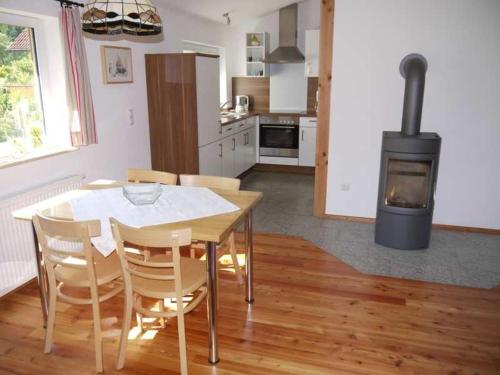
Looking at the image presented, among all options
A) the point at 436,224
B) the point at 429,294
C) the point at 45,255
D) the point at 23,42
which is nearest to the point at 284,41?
the point at 436,224

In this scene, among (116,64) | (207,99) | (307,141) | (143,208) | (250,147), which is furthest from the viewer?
(250,147)

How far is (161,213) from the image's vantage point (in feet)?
7.86

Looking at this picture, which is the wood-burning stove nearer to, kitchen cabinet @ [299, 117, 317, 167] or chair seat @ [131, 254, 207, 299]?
chair seat @ [131, 254, 207, 299]

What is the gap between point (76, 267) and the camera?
2.19 m

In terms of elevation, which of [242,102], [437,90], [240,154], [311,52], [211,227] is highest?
[311,52]

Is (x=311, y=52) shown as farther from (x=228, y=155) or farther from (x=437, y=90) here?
(x=437, y=90)

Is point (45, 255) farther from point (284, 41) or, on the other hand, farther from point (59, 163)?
point (284, 41)

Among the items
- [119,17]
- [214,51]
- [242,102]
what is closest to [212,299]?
[119,17]

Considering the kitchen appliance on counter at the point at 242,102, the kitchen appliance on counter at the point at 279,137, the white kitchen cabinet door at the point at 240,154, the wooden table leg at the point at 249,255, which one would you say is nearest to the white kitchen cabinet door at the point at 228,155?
the white kitchen cabinet door at the point at 240,154

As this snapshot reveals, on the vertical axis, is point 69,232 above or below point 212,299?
above

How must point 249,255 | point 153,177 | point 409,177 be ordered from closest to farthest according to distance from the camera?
point 249,255, point 153,177, point 409,177

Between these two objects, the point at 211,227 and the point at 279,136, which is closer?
the point at 211,227

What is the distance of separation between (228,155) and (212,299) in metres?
3.67

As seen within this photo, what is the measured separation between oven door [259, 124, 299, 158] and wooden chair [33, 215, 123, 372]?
4.46m
